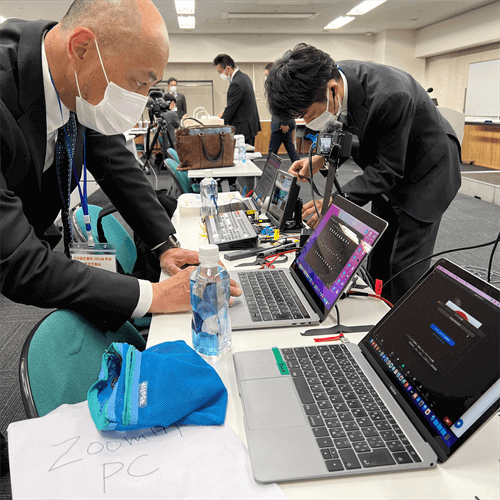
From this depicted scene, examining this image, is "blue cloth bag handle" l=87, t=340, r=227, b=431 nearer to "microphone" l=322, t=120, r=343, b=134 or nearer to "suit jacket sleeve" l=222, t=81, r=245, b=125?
"microphone" l=322, t=120, r=343, b=134

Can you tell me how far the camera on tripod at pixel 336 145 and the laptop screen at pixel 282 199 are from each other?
18.1 inches

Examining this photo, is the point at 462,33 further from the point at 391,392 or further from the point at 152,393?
the point at 152,393

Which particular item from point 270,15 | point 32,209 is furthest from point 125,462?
point 270,15

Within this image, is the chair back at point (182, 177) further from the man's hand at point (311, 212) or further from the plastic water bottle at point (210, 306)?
the plastic water bottle at point (210, 306)

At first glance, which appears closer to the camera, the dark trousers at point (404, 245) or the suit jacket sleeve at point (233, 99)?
the dark trousers at point (404, 245)

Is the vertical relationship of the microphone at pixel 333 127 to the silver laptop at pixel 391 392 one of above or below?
above

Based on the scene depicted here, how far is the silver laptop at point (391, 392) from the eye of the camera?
553 mm

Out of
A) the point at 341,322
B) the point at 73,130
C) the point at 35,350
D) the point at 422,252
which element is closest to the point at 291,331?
the point at 341,322

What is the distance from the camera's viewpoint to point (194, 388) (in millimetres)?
651

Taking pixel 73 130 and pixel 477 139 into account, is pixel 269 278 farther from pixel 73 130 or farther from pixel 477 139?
pixel 477 139

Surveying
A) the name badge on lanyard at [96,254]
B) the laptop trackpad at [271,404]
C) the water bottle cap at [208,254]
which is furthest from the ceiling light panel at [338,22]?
the laptop trackpad at [271,404]

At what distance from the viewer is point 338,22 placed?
8.41 m

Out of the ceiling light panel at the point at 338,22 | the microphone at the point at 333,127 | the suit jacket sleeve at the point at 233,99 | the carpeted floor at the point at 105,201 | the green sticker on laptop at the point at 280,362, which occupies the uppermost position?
the ceiling light panel at the point at 338,22

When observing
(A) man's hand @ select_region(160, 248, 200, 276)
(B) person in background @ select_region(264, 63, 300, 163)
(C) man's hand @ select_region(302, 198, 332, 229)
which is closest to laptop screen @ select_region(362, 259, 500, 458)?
(A) man's hand @ select_region(160, 248, 200, 276)
